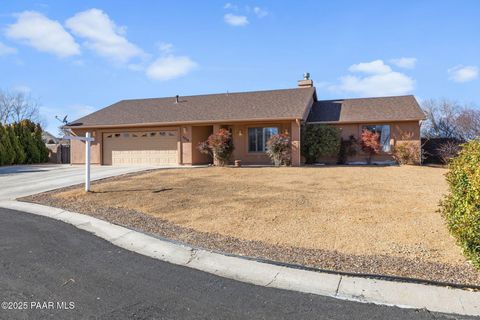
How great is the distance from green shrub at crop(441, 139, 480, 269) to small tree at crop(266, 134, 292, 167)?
13221 millimetres

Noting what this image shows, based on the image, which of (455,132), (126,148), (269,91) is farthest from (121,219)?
(455,132)

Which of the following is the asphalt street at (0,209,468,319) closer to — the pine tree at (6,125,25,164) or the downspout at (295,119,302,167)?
Answer: the downspout at (295,119,302,167)

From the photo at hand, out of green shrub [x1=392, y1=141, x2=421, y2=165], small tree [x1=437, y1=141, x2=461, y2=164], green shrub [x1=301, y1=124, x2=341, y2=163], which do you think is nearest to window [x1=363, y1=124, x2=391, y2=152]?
green shrub [x1=392, y1=141, x2=421, y2=165]

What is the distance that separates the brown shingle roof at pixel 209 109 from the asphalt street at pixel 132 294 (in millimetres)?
14356

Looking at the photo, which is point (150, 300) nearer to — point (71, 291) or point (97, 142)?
point (71, 291)

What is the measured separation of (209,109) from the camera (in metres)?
22.1

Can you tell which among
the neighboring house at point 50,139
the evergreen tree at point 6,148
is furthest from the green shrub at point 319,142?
the neighboring house at point 50,139

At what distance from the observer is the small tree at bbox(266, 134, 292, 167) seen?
60.0 feet

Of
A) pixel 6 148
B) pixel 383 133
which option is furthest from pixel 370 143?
pixel 6 148

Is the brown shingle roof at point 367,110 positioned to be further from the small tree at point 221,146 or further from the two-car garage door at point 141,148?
the two-car garage door at point 141,148

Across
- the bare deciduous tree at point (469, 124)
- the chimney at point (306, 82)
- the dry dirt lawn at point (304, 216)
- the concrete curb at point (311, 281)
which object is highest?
the chimney at point (306, 82)

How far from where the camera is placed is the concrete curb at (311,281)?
164 inches

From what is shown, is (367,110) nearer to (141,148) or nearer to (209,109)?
(209,109)

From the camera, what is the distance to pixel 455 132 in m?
31.0
